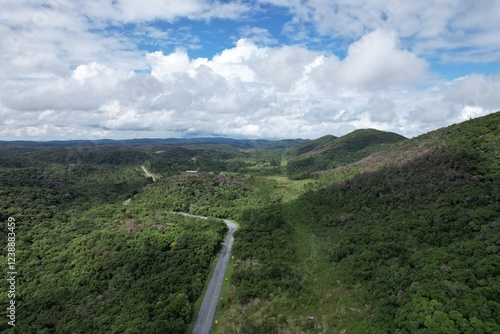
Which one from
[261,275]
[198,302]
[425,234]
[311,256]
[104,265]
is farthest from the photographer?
[104,265]

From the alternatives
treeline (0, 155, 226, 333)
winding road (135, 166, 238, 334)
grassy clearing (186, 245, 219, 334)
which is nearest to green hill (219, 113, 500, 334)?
winding road (135, 166, 238, 334)

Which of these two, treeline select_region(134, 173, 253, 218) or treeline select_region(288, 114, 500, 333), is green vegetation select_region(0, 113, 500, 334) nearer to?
treeline select_region(288, 114, 500, 333)

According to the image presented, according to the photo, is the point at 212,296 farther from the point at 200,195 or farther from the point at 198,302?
the point at 200,195

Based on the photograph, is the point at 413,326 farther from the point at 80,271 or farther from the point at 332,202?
the point at 80,271

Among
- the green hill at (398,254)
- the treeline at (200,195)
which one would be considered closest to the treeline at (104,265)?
the green hill at (398,254)

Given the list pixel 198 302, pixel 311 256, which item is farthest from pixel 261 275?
pixel 198 302

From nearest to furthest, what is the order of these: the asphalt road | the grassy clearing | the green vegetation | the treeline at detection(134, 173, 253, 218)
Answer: the green vegetation
the grassy clearing
the asphalt road
the treeline at detection(134, 173, 253, 218)

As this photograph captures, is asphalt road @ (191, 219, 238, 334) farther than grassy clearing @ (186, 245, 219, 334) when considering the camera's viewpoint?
Yes

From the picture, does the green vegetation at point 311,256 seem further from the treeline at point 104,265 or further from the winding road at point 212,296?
the winding road at point 212,296
